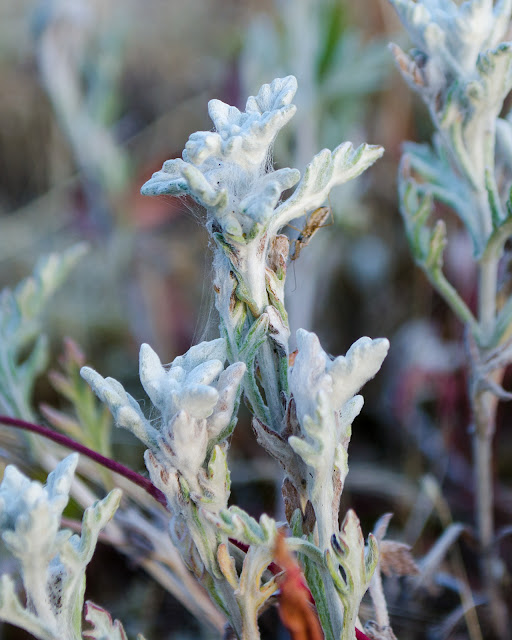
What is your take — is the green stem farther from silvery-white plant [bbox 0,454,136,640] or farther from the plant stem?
silvery-white plant [bbox 0,454,136,640]

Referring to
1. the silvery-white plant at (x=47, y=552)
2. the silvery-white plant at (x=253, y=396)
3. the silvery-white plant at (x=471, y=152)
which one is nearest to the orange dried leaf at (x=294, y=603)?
the silvery-white plant at (x=253, y=396)

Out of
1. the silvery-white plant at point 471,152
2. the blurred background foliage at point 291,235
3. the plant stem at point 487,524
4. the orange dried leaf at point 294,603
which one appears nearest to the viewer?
the orange dried leaf at point 294,603

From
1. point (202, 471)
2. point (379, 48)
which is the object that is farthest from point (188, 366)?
point (379, 48)

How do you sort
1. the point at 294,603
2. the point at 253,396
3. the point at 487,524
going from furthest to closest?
the point at 487,524
the point at 253,396
the point at 294,603

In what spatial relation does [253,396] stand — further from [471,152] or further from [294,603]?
[471,152]

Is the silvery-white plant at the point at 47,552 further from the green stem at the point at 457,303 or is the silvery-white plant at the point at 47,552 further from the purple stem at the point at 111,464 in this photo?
the green stem at the point at 457,303

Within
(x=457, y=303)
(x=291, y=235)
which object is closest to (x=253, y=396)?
(x=457, y=303)
